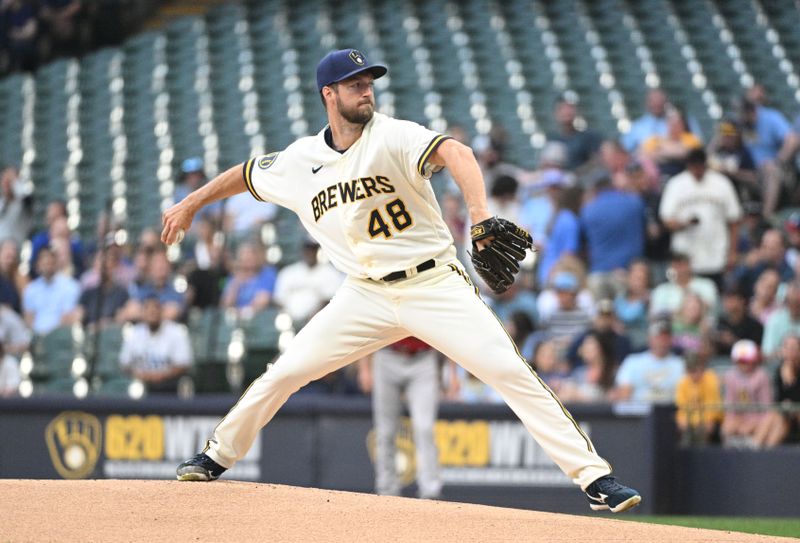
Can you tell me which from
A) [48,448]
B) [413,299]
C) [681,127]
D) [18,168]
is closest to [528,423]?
[413,299]

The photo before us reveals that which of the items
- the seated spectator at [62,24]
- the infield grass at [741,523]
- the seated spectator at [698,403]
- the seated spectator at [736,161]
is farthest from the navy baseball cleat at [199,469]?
the seated spectator at [62,24]

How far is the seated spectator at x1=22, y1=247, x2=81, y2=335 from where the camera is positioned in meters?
12.3

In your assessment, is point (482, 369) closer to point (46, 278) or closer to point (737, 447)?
point (737, 447)

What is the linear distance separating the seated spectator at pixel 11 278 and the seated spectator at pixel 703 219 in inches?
240

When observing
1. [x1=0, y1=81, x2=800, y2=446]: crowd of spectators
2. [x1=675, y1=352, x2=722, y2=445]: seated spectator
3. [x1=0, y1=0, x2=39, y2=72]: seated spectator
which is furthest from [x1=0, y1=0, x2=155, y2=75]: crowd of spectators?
[x1=675, y1=352, x2=722, y2=445]: seated spectator

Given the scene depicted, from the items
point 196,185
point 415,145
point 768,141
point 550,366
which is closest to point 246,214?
point 196,185

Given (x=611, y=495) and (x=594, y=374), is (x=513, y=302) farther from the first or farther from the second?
(x=611, y=495)

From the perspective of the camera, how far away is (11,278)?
12.4 m

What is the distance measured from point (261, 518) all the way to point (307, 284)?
594 cm

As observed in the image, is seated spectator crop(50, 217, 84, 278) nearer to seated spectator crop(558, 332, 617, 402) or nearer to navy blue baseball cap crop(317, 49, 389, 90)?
seated spectator crop(558, 332, 617, 402)

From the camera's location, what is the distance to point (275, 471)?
10.3m

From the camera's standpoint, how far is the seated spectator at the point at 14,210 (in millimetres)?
13852

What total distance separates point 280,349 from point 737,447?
380cm

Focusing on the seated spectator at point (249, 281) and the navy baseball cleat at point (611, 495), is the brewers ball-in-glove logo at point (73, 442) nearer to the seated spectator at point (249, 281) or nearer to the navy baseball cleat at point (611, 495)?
the seated spectator at point (249, 281)
